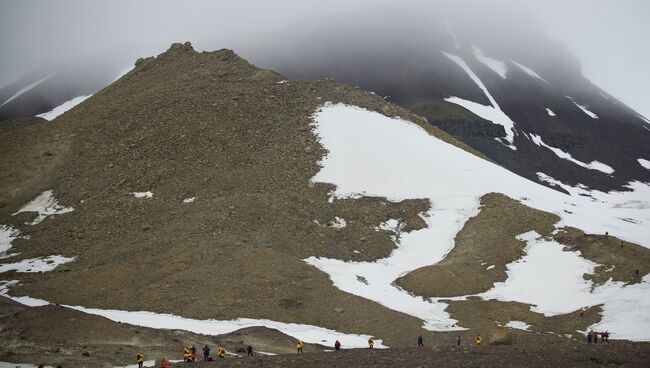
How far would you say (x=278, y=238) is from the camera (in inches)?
2133

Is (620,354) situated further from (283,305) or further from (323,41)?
(323,41)

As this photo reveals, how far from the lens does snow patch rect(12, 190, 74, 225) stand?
195 ft

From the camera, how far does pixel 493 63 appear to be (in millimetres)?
184125

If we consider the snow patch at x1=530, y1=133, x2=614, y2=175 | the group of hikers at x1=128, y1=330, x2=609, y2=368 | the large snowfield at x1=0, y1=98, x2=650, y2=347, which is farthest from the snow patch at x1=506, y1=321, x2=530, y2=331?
the snow patch at x1=530, y1=133, x2=614, y2=175

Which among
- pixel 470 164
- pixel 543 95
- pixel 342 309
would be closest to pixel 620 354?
pixel 342 309

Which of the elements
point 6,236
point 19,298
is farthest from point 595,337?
point 6,236

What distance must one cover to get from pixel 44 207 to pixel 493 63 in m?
150

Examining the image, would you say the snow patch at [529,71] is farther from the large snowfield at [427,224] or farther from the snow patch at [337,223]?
the snow patch at [337,223]

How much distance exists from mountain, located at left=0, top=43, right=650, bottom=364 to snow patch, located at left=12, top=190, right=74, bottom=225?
28cm

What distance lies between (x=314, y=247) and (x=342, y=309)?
11301mm

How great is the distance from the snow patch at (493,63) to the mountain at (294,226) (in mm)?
106714

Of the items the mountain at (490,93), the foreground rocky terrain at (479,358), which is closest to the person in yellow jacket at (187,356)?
the foreground rocky terrain at (479,358)

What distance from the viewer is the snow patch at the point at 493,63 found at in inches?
7042

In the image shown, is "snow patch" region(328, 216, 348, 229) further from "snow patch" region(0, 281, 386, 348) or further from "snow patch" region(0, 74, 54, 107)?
"snow patch" region(0, 74, 54, 107)
